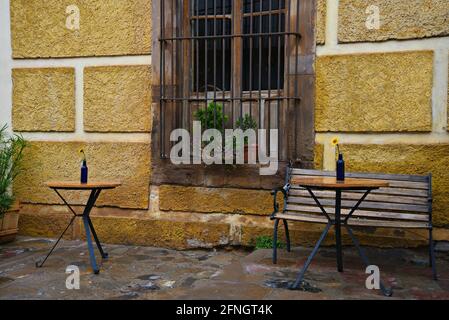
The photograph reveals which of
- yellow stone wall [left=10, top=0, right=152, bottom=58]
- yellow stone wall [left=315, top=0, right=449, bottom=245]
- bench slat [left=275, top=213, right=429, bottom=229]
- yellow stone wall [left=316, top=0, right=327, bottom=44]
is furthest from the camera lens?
yellow stone wall [left=10, top=0, right=152, bottom=58]

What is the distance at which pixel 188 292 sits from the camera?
3.52m

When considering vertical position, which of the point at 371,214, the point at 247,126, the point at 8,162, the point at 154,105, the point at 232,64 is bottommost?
the point at 371,214

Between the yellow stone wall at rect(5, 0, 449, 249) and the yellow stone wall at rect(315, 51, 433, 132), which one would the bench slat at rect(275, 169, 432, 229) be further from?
the yellow stone wall at rect(315, 51, 433, 132)

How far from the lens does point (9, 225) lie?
5.48m

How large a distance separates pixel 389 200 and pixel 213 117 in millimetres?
1841

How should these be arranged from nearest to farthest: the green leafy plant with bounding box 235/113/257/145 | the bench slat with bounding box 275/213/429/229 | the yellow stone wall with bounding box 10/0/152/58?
the bench slat with bounding box 275/213/429/229
the green leafy plant with bounding box 235/113/257/145
the yellow stone wall with bounding box 10/0/152/58

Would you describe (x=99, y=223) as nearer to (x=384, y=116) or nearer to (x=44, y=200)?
(x=44, y=200)

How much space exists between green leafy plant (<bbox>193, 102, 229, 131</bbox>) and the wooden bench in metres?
0.86

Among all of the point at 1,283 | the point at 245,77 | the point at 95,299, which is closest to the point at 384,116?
the point at 245,77

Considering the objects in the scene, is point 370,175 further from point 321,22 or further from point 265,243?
point 321,22

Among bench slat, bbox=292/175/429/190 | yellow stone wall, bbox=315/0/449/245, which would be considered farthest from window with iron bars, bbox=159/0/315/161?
bench slat, bbox=292/175/429/190

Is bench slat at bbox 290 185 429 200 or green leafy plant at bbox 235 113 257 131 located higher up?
green leafy plant at bbox 235 113 257 131

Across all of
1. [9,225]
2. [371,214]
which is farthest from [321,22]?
[9,225]

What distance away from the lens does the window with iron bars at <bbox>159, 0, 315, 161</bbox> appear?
4.88m
